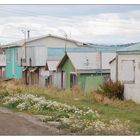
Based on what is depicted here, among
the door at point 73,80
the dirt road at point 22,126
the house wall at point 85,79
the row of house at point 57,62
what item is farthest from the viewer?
the door at point 73,80

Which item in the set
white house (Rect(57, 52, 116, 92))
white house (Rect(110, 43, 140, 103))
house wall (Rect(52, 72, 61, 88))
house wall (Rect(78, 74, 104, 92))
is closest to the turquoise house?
house wall (Rect(52, 72, 61, 88))

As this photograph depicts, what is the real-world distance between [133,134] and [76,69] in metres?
19.2

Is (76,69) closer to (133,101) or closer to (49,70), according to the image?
(49,70)

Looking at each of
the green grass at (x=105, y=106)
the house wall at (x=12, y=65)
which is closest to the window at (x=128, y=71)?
the green grass at (x=105, y=106)

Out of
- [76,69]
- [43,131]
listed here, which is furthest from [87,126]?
[76,69]

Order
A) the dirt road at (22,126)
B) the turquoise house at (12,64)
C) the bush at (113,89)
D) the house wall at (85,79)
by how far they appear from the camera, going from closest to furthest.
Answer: the dirt road at (22,126), the bush at (113,89), the house wall at (85,79), the turquoise house at (12,64)

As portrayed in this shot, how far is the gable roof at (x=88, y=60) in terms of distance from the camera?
102 ft

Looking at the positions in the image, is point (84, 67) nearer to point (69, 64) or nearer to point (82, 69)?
point (82, 69)

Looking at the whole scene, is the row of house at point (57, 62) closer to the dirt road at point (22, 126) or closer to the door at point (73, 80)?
the door at point (73, 80)

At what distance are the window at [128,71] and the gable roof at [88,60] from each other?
661cm

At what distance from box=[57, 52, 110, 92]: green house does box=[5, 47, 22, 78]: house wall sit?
13.8 metres

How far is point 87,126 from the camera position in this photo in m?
12.7

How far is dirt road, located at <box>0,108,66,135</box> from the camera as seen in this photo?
1238cm

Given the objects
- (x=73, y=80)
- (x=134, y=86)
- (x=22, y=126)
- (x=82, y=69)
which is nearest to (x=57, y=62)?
(x=73, y=80)
